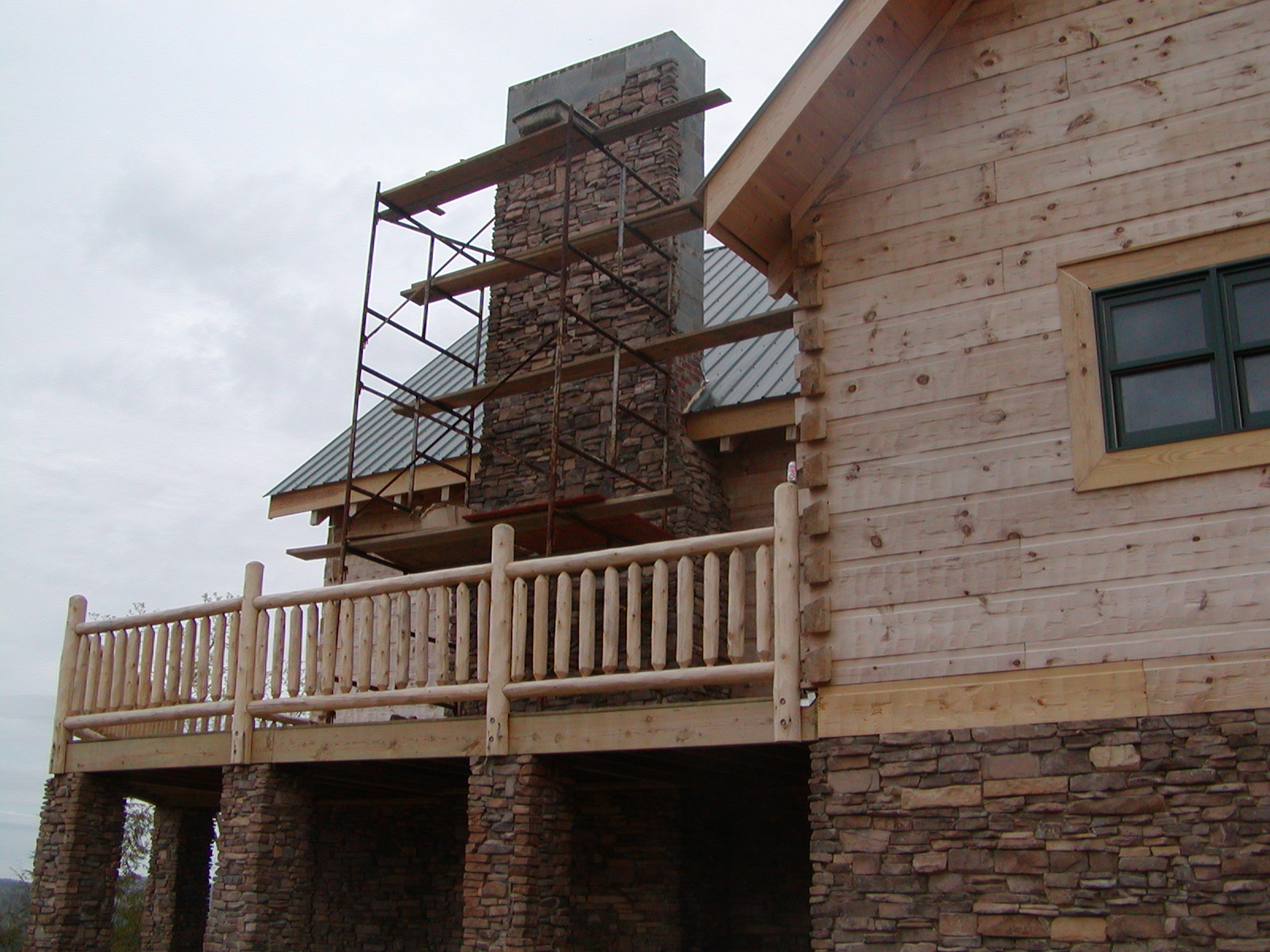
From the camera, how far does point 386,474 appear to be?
619 inches

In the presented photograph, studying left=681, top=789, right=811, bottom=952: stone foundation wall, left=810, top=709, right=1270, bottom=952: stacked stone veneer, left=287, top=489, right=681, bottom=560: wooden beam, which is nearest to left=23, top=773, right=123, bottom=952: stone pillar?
left=287, top=489, right=681, bottom=560: wooden beam

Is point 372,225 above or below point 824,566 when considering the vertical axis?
above

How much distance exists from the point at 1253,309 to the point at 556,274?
7.88m

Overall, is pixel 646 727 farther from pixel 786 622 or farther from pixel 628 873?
pixel 628 873

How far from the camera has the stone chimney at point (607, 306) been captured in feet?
43.8

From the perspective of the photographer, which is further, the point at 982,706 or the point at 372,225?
the point at 372,225

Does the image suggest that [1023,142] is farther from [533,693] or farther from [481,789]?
[481,789]

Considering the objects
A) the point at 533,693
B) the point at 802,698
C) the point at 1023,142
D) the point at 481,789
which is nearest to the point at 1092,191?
the point at 1023,142

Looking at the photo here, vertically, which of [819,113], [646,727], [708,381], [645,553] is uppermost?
[708,381]

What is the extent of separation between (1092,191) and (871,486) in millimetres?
2219

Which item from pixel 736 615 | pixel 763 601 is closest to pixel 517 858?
pixel 736 615

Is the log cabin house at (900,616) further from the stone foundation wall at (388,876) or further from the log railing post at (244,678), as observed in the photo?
the stone foundation wall at (388,876)

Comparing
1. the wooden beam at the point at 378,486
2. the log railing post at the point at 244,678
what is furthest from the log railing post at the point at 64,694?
the wooden beam at the point at 378,486

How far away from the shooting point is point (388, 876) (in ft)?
44.4
